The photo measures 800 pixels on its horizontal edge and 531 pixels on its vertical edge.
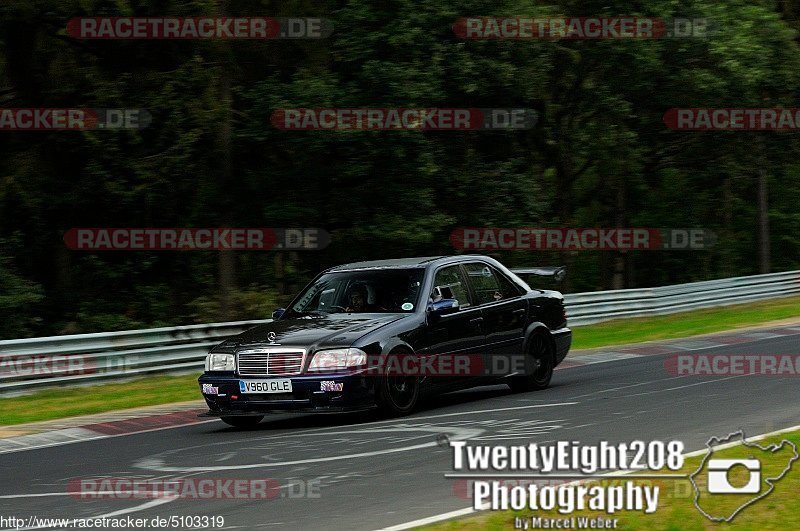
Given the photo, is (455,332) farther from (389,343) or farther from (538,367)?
(538,367)

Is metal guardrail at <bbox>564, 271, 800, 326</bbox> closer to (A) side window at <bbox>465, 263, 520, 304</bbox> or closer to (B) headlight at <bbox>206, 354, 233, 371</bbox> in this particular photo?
(A) side window at <bbox>465, 263, 520, 304</bbox>

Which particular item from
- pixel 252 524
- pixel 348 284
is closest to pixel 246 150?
pixel 348 284

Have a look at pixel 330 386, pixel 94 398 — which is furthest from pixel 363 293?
pixel 94 398

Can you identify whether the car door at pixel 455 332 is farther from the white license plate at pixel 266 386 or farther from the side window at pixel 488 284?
the white license plate at pixel 266 386

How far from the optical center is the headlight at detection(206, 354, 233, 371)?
12.5 meters

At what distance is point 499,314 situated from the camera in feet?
46.6

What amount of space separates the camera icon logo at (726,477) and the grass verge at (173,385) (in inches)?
382

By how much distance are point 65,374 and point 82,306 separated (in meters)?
9.96

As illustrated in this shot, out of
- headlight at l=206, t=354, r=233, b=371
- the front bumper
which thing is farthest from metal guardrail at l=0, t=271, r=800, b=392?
the front bumper

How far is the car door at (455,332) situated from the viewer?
13.1 m

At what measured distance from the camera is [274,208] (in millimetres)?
27578

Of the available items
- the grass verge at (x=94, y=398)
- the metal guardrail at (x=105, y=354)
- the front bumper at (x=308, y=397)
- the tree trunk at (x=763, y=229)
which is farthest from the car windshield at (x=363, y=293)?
the tree trunk at (x=763, y=229)

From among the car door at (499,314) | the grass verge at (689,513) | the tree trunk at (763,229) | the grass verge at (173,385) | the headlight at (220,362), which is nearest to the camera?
the grass verge at (689,513)

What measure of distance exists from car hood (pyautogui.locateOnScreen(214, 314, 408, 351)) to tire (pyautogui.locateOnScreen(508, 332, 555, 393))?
2.31m
